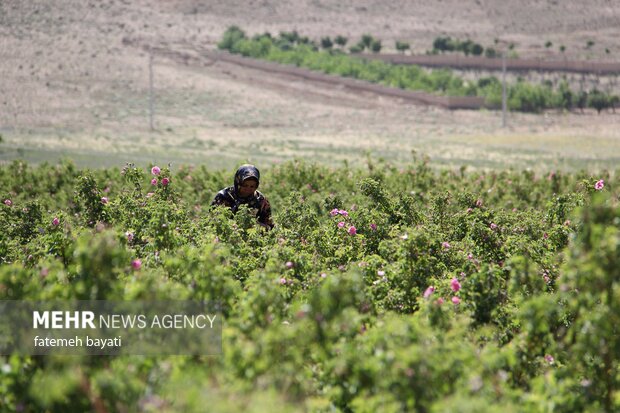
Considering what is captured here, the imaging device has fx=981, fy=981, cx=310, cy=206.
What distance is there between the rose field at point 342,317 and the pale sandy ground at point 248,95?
28570 millimetres

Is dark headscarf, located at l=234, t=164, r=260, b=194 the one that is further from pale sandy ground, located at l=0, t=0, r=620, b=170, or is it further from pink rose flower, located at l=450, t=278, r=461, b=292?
pale sandy ground, located at l=0, t=0, r=620, b=170

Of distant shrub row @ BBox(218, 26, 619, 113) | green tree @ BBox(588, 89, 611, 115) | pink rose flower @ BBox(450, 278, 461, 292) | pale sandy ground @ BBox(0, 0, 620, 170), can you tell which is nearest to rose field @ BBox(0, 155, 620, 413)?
pink rose flower @ BBox(450, 278, 461, 292)

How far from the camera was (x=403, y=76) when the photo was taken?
77500 mm

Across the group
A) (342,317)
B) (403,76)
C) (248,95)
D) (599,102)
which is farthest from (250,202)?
(403,76)

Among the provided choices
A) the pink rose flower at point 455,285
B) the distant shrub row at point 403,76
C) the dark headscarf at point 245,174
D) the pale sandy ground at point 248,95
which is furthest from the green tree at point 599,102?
the pink rose flower at point 455,285

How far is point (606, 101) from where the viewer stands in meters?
70.9

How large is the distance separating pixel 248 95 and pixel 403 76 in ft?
41.2

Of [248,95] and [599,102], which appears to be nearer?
[599,102]

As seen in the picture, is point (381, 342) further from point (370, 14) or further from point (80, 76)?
point (370, 14)

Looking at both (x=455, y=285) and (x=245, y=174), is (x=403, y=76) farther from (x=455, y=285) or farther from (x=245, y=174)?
(x=455, y=285)

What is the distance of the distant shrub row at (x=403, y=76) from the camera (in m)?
71.2

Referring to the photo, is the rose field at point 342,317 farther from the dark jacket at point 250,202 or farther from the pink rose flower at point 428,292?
the dark jacket at point 250,202

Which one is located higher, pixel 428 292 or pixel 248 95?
pixel 428 292

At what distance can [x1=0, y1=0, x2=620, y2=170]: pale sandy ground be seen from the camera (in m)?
48.2
